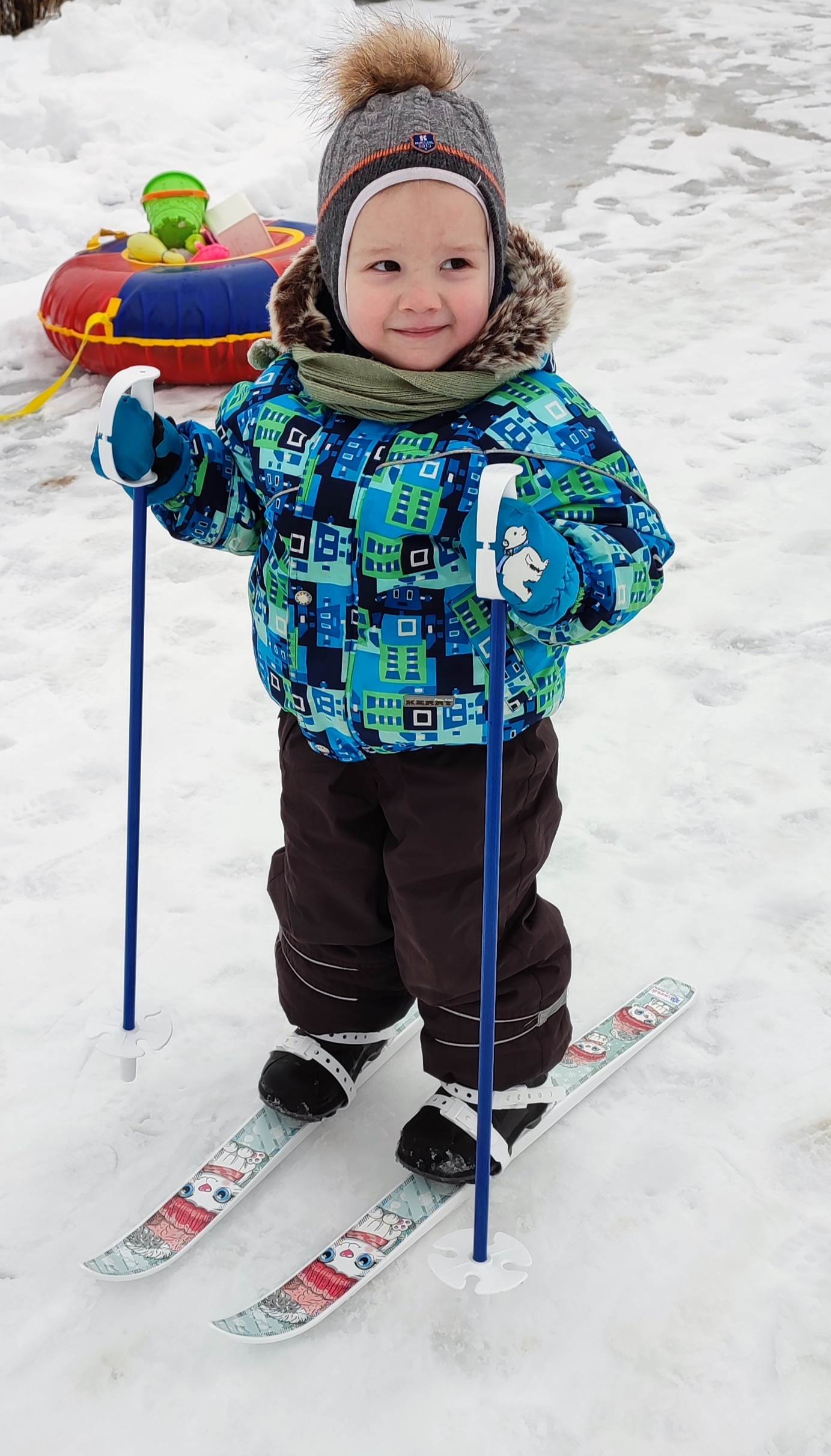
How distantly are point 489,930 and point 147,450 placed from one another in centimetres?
61

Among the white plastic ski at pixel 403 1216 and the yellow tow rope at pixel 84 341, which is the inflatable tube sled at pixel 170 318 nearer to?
the yellow tow rope at pixel 84 341

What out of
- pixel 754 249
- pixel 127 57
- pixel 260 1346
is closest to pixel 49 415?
pixel 754 249

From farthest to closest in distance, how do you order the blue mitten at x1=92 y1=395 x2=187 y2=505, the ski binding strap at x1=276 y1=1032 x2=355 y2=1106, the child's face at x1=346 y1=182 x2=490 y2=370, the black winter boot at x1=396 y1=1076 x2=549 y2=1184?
the ski binding strap at x1=276 y1=1032 x2=355 y2=1106 < the black winter boot at x1=396 y1=1076 x2=549 y2=1184 < the blue mitten at x1=92 y1=395 x2=187 y2=505 < the child's face at x1=346 y1=182 x2=490 y2=370

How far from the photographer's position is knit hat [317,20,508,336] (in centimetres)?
121

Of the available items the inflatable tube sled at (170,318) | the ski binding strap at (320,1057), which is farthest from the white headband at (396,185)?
the inflatable tube sled at (170,318)

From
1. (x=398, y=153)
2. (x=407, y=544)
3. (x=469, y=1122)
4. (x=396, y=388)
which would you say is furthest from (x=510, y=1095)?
(x=398, y=153)

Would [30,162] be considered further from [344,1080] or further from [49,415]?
[344,1080]

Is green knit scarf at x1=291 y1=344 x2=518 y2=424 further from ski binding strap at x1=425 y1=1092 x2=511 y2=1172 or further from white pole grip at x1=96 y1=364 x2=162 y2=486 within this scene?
ski binding strap at x1=425 y1=1092 x2=511 y2=1172

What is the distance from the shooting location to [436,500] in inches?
48.9

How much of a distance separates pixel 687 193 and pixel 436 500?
4.76m

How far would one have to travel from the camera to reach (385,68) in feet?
4.15

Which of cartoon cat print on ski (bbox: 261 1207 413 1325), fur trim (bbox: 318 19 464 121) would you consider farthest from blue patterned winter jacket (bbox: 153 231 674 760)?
cartoon cat print on ski (bbox: 261 1207 413 1325)

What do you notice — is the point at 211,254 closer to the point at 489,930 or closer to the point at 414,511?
the point at 414,511

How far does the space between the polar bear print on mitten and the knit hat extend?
0.98ft
